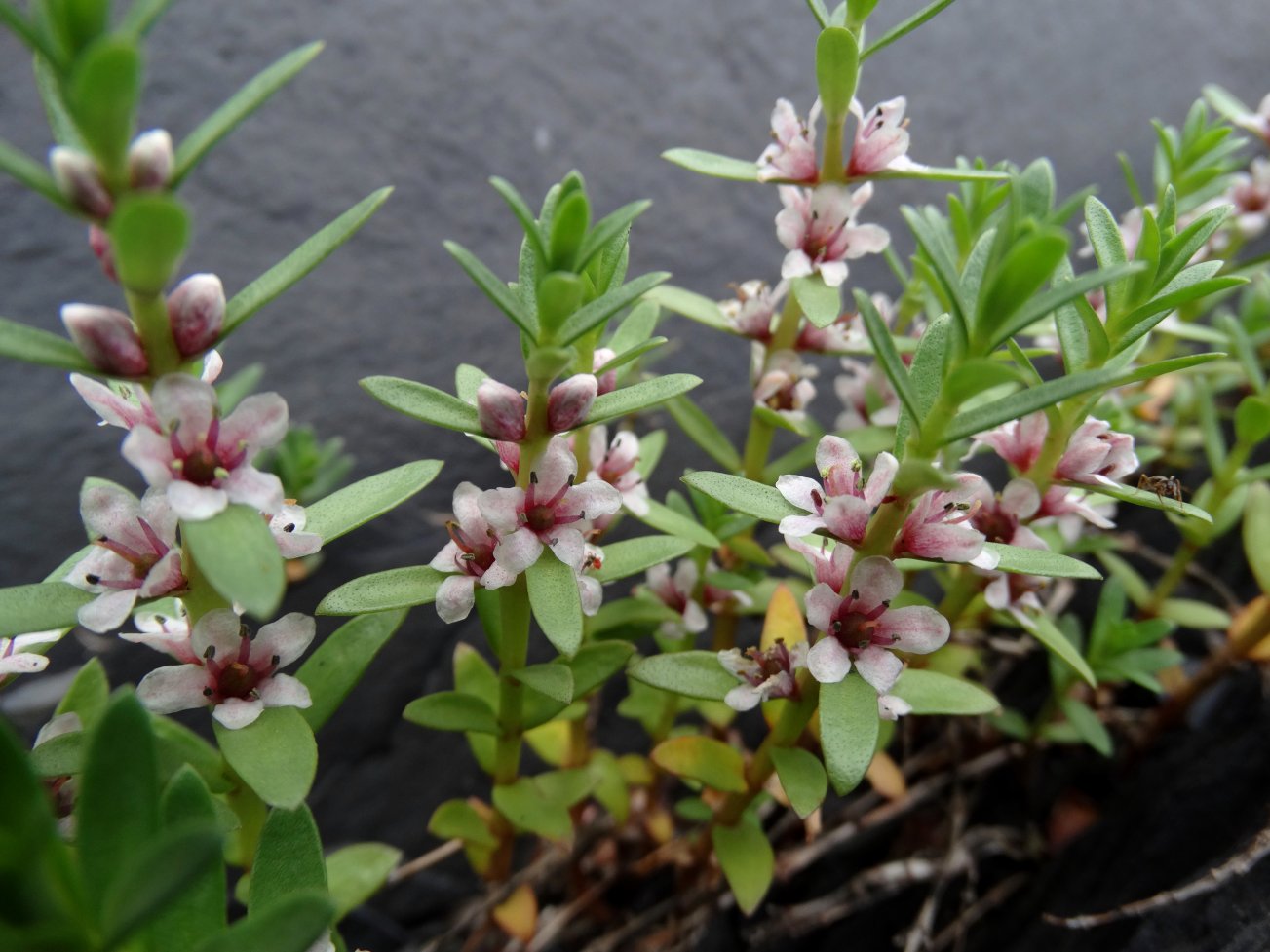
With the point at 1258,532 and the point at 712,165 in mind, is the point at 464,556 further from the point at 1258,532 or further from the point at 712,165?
the point at 1258,532

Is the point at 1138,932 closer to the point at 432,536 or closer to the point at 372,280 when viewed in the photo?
the point at 432,536

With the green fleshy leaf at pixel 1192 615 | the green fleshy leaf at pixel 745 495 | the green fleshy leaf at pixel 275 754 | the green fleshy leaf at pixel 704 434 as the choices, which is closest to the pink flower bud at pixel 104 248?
the green fleshy leaf at pixel 275 754

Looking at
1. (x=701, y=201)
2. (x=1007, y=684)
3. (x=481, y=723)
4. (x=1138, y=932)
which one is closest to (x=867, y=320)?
(x=481, y=723)

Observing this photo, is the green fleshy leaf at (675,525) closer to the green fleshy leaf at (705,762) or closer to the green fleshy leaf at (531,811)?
the green fleshy leaf at (705,762)

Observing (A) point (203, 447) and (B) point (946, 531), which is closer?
(A) point (203, 447)

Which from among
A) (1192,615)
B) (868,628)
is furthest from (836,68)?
(1192,615)

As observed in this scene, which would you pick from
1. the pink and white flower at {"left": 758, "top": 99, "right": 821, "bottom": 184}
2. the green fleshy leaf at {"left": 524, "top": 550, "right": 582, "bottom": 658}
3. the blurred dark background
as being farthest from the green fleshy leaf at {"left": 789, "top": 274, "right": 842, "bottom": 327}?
the blurred dark background
